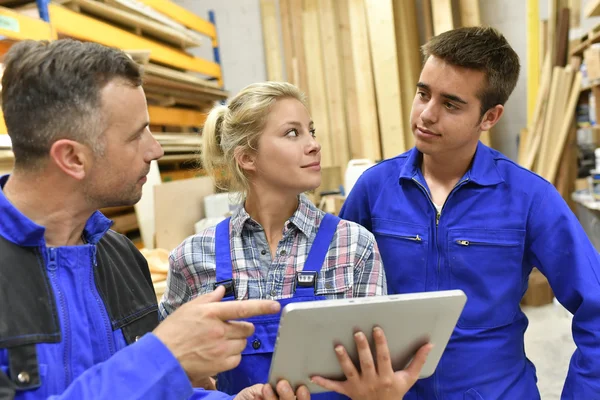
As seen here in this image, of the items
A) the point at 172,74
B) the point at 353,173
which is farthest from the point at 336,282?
Answer: the point at 172,74

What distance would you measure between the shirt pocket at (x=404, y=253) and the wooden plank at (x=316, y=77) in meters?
3.66

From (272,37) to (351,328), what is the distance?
509 centimetres

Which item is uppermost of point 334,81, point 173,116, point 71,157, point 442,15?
point 442,15

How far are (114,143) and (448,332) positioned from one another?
864mm

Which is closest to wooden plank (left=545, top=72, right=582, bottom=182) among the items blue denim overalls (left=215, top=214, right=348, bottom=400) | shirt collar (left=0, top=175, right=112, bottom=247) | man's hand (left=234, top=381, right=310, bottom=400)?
blue denim overalls (left=215, top=214, right=348, bottom=400)

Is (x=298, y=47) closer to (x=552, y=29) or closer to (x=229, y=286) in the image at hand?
(x=552, y=29)

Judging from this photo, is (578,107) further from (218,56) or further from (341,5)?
(218,56)

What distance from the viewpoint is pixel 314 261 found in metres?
1.31

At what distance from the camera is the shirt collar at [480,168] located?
1.53 metres

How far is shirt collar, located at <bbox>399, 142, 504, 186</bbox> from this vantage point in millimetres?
1529

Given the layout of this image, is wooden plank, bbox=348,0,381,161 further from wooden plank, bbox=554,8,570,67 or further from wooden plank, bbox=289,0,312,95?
wooden plank, bbox=554,8,570,67

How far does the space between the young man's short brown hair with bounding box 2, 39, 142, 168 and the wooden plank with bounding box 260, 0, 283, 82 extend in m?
4.67

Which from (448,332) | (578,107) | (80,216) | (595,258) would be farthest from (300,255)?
(578,107)

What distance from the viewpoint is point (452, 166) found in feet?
5.31
